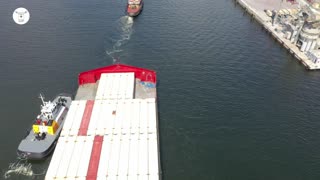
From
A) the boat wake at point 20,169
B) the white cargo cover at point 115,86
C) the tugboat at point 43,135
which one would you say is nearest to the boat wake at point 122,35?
the white cargo cover at point 115,86

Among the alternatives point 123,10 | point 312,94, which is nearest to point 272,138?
point 312,94

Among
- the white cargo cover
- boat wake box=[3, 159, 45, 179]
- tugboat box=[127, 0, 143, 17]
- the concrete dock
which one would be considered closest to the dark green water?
boat wake box=[3, 159, 45, 179]

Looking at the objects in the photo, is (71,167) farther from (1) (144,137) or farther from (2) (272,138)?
(2) (272,138)

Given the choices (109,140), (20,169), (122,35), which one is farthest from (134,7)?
(109,140)

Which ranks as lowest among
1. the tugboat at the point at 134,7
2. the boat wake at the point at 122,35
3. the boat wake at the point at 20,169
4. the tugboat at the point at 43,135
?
the boat wake at the point at 20,169

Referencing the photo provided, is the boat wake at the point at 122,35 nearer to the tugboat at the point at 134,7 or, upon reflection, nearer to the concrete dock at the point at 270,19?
the tugboat at the point at 134,7

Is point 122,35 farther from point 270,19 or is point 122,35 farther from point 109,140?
point 109,140
